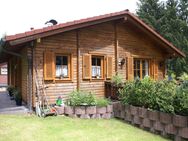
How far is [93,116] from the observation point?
1006 cm

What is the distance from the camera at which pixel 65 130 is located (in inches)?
315

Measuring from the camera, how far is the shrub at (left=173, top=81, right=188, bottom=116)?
7.21m

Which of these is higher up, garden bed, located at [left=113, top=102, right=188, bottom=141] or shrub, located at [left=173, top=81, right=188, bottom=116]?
shrub, located at [left=173, top=81, right=188, bottom=116]

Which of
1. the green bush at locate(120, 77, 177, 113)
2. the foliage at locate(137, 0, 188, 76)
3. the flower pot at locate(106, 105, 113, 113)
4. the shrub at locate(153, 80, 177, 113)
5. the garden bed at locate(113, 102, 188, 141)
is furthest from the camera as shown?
the foliage at locate(137, 0, 188, 76)

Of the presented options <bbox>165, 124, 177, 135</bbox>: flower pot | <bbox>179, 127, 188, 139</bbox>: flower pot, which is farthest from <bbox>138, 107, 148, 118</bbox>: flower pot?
<bbox>179, 127, 188, 139</bbox>: flower pot

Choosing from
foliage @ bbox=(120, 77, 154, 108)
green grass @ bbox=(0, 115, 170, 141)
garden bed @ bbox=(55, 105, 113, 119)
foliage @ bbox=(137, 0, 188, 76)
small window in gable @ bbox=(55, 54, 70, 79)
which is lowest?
green grass @ bbox=(0, 115, 170, 141)

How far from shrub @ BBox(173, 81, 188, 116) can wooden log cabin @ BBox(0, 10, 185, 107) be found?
5.29 m

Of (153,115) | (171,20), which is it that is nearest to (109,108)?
(153,115)

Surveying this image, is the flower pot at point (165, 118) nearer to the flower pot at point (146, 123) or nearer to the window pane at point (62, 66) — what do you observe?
the flower pot at point (146, 123)

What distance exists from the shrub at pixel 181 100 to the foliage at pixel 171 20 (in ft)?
50.8

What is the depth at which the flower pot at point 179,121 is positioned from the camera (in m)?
7.05

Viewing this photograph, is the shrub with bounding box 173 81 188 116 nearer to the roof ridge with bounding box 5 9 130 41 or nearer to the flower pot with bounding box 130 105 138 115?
the flower pot with bounding box 130 105 138 115

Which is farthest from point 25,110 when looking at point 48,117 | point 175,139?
point 175,139

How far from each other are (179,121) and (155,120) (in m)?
1.07
